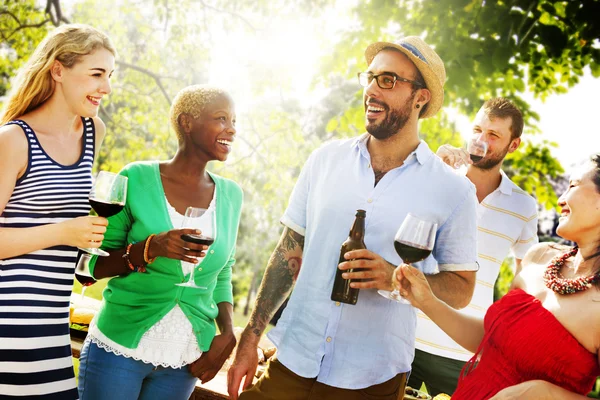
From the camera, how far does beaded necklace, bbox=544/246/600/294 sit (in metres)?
2.11

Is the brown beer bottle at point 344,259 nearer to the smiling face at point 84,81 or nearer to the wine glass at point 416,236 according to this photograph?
the wine glass at point 416,236

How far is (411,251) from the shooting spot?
85.9 inches

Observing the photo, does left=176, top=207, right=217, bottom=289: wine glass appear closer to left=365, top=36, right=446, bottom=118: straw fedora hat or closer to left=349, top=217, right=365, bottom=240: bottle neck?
left=349, top=217, right=365, bottom=240: bottle neck

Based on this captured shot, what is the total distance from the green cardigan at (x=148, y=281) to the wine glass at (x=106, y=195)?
0.26 meters

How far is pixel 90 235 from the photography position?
2307 millimetres

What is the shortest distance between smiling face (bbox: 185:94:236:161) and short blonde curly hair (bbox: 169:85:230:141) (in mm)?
19

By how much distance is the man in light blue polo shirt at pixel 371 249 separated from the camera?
2.48m

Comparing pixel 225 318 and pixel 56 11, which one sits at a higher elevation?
pixel 56 11

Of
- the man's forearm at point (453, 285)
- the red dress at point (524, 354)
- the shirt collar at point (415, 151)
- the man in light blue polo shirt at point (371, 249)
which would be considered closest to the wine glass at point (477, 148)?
the man in light blue polo shirt at point (371, 249)

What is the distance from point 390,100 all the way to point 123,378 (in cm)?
173

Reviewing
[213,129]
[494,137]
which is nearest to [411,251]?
[213,129]

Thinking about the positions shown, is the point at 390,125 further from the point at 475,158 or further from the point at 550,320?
the point at 475,158

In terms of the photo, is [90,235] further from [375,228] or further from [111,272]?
[375,228]

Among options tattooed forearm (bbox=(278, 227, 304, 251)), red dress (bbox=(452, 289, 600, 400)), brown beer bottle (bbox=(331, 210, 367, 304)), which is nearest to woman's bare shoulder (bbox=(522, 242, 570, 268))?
red dress (bbox=(452, 289, 600, 400))
